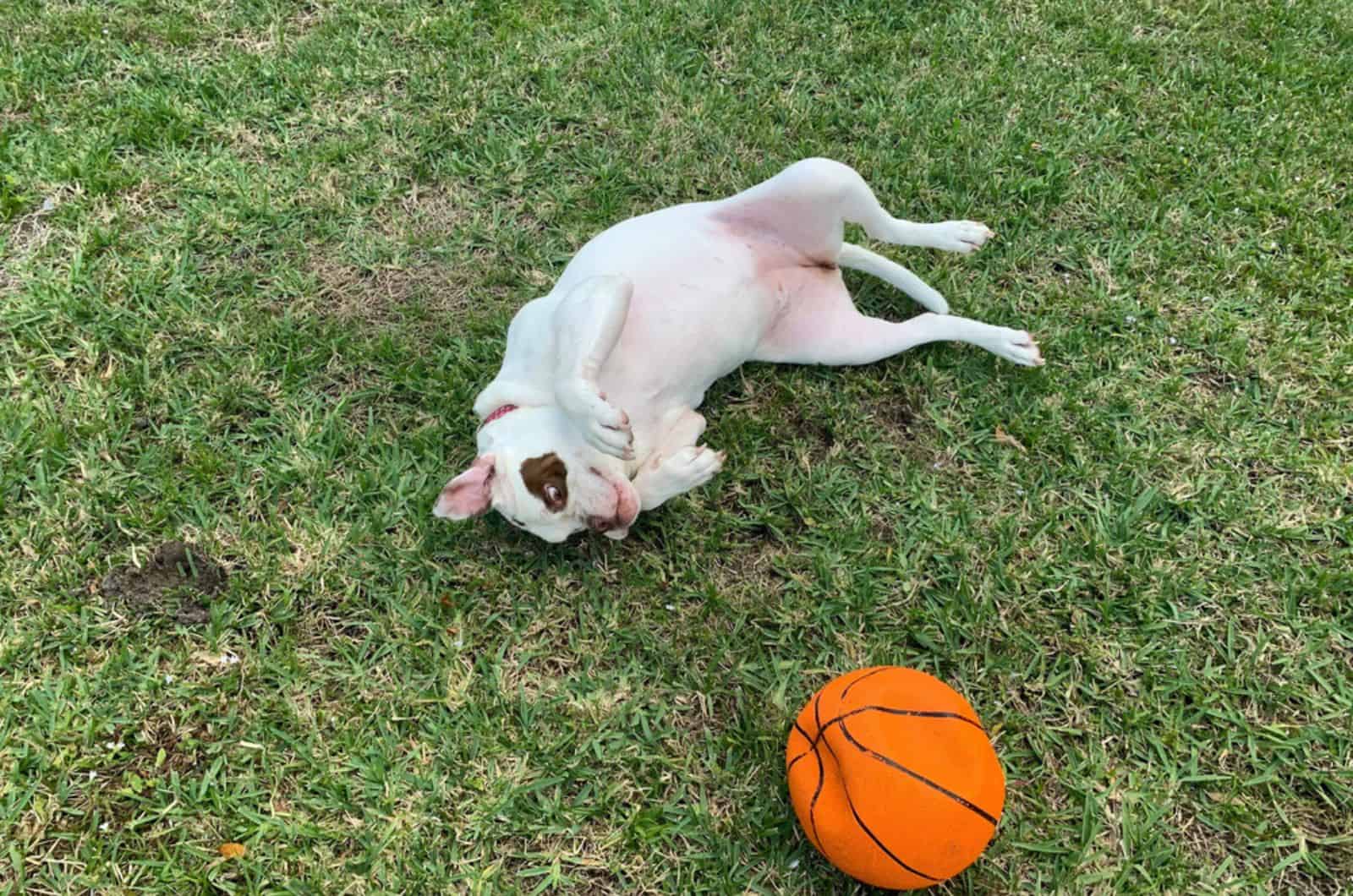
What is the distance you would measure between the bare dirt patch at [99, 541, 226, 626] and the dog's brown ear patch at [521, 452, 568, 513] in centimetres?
112

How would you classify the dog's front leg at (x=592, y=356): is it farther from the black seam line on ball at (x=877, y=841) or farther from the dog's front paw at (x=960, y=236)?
the dog's front paw at (x=960, y=236)

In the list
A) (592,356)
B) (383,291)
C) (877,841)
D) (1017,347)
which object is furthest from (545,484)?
(1017,347)

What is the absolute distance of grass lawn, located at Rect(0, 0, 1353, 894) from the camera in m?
2.34

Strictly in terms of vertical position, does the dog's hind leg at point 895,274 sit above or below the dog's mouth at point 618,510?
above

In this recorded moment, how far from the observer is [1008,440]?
2930 millimetres

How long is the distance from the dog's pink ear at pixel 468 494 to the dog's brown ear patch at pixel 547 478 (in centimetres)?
11

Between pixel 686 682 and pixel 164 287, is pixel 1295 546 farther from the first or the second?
pixel 164 287

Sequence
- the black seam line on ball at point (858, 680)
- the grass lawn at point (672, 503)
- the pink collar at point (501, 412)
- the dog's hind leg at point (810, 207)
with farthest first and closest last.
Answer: the dog's hind leg at point (810, 207) < the pink collar at point (501, 412) < the grass lawn at point (672, 503) < the black seam line on ball at point (858, 680)

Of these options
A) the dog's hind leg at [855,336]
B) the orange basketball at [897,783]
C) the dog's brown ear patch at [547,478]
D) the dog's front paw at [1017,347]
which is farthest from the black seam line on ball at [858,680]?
the dog's front paw at [1017,347]

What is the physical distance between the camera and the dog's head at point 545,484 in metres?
2.45

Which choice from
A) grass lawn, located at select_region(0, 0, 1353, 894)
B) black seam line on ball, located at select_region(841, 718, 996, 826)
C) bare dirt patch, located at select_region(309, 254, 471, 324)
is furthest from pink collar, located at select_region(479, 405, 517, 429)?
black seam line on ball, located at select_region(841, 718, 996, 826)

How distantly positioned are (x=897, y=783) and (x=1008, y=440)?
1.47 meters

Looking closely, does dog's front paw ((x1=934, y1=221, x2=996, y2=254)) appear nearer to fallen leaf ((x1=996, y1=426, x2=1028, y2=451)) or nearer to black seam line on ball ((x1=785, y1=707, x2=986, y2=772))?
fallen leaf ((x1=996, y1=426, x2=1028, y2=451))

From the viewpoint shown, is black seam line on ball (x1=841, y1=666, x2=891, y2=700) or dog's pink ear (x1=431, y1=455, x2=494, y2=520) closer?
black seam line on ball (x1=841, y1=666, x2=891, y2=700)
